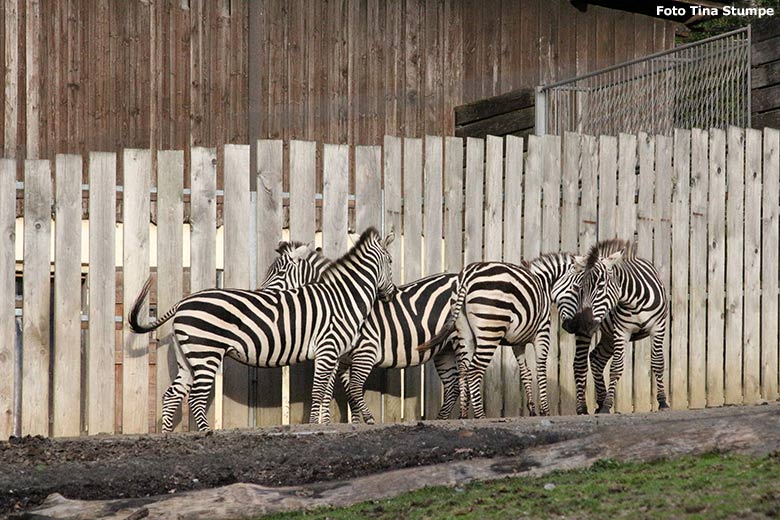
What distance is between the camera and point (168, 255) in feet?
36.4

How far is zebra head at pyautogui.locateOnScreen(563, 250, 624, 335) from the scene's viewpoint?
1184cm

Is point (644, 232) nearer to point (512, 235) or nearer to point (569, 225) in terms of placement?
point (569, 225)

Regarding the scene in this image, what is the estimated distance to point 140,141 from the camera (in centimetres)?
1553

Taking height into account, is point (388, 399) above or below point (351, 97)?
below

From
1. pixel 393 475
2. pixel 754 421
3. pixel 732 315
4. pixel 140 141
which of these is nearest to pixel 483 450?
pixel 393 475

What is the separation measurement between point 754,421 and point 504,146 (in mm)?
6034

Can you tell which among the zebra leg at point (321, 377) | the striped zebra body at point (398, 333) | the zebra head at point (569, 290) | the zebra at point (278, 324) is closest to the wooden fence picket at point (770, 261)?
the zebra head at point (569, 290)

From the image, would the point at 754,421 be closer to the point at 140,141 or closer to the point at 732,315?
the point at 732,315

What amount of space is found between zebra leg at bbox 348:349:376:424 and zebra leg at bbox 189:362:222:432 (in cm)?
132

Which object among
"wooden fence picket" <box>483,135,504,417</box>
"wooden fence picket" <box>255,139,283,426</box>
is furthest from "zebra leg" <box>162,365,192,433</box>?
"wooden fence picket" <box>483,135,504,417</box>

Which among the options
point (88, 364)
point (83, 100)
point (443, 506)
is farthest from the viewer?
point (83, 100)

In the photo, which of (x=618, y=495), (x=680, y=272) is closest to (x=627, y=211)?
(x=680, y=272)

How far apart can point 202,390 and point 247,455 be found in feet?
7.92

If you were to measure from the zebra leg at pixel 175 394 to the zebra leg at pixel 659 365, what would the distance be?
473 cm
